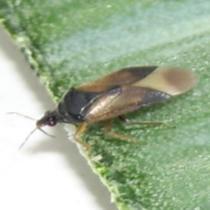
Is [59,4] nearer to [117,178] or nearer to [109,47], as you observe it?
[109,47]

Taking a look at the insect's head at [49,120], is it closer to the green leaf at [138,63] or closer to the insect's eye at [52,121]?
the insect's eye at [52,121]

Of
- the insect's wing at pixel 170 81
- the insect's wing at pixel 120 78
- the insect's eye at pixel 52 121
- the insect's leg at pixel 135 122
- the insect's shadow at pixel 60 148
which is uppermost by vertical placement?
the insect's wing at pixel 120 78

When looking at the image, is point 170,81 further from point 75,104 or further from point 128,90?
point 75,104

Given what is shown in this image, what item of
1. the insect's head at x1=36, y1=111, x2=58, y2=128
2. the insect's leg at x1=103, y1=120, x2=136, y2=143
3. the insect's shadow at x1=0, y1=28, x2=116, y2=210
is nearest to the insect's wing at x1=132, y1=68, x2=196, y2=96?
the insect's leg at x1=103, y1=120, x2=136, y2=143

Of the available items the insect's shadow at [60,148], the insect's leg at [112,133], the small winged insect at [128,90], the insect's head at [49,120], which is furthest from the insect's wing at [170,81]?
the insect's shadow at [60,148]

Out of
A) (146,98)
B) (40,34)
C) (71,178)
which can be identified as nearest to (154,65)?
(146,98)

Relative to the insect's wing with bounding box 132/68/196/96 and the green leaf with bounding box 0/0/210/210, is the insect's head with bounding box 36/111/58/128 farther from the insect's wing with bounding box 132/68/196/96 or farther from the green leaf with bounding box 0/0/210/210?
the insect's wing with bounding box 132/68/196/96
